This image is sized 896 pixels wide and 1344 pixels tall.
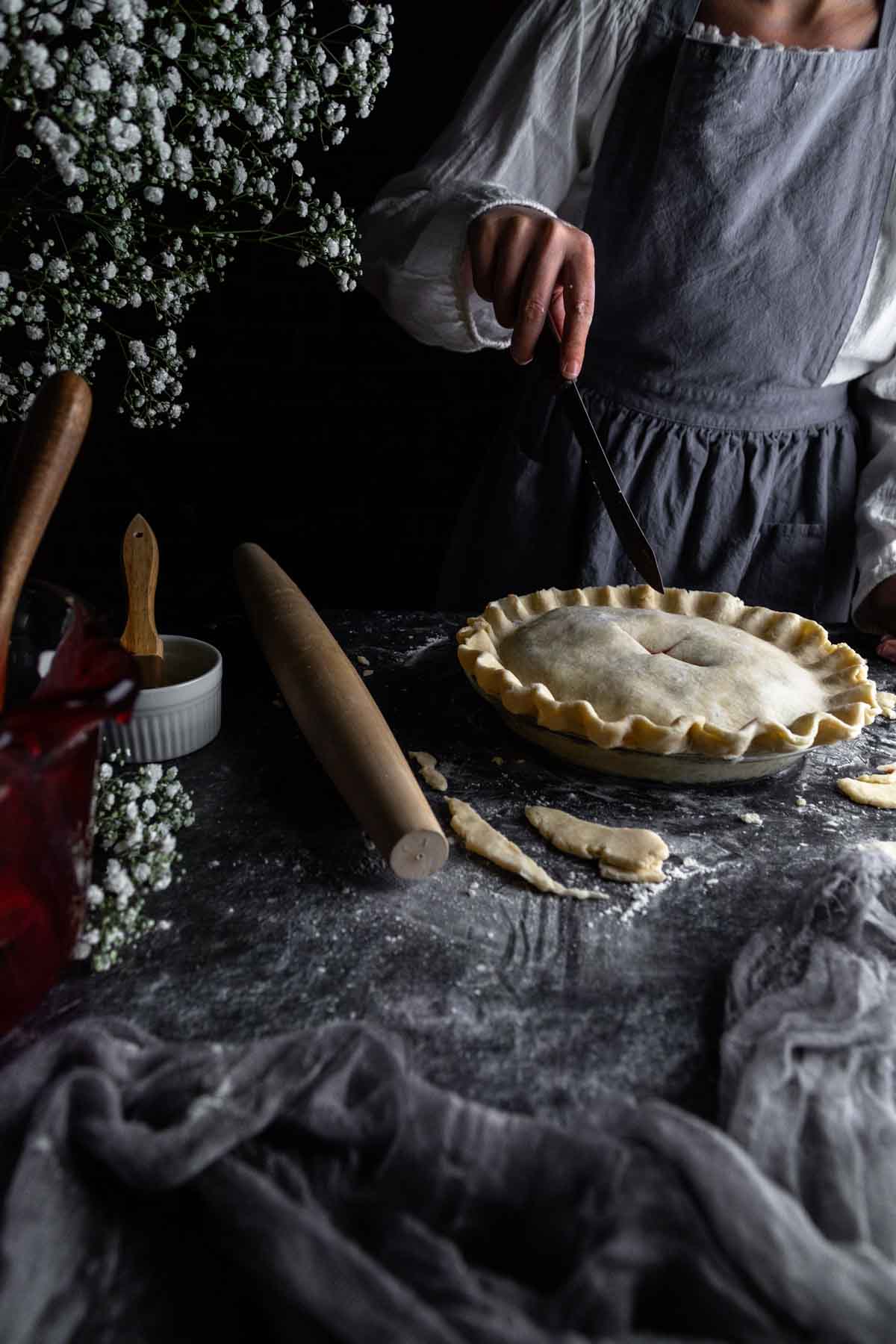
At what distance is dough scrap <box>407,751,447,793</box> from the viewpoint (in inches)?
44.6

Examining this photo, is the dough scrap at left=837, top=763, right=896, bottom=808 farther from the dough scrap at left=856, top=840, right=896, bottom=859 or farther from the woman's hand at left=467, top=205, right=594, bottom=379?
the woman's hand at left=467, top=205, right=594, bottom=379

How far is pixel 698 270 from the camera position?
1.70m

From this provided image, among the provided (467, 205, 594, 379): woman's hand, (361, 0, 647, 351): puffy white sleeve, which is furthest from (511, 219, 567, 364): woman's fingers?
(361, 0, 647, 351): puffy white sleeve

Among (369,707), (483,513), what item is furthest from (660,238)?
(369,707)

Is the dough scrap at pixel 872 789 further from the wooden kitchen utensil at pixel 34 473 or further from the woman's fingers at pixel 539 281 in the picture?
the wooden kitchen utensil at pixel 34 473

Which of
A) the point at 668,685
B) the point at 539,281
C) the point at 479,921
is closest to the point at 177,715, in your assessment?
the point at 479,921

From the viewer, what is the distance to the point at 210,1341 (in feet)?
1.81

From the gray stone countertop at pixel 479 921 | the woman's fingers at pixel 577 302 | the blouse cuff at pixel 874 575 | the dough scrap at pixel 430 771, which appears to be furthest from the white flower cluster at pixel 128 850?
the blouse cuff at pixel 874 575

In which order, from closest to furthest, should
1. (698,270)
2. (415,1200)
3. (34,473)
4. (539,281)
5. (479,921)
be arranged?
(415,1200)
(34,473)
(479,921)
(539,281)
(698,270)

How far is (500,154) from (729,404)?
0.59 meters

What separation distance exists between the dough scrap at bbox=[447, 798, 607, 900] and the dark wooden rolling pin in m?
0.07

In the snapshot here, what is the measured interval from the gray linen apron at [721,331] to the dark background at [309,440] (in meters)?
0.89

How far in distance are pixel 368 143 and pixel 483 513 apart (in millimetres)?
1164

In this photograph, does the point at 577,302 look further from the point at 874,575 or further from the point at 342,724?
the point at 342,724
